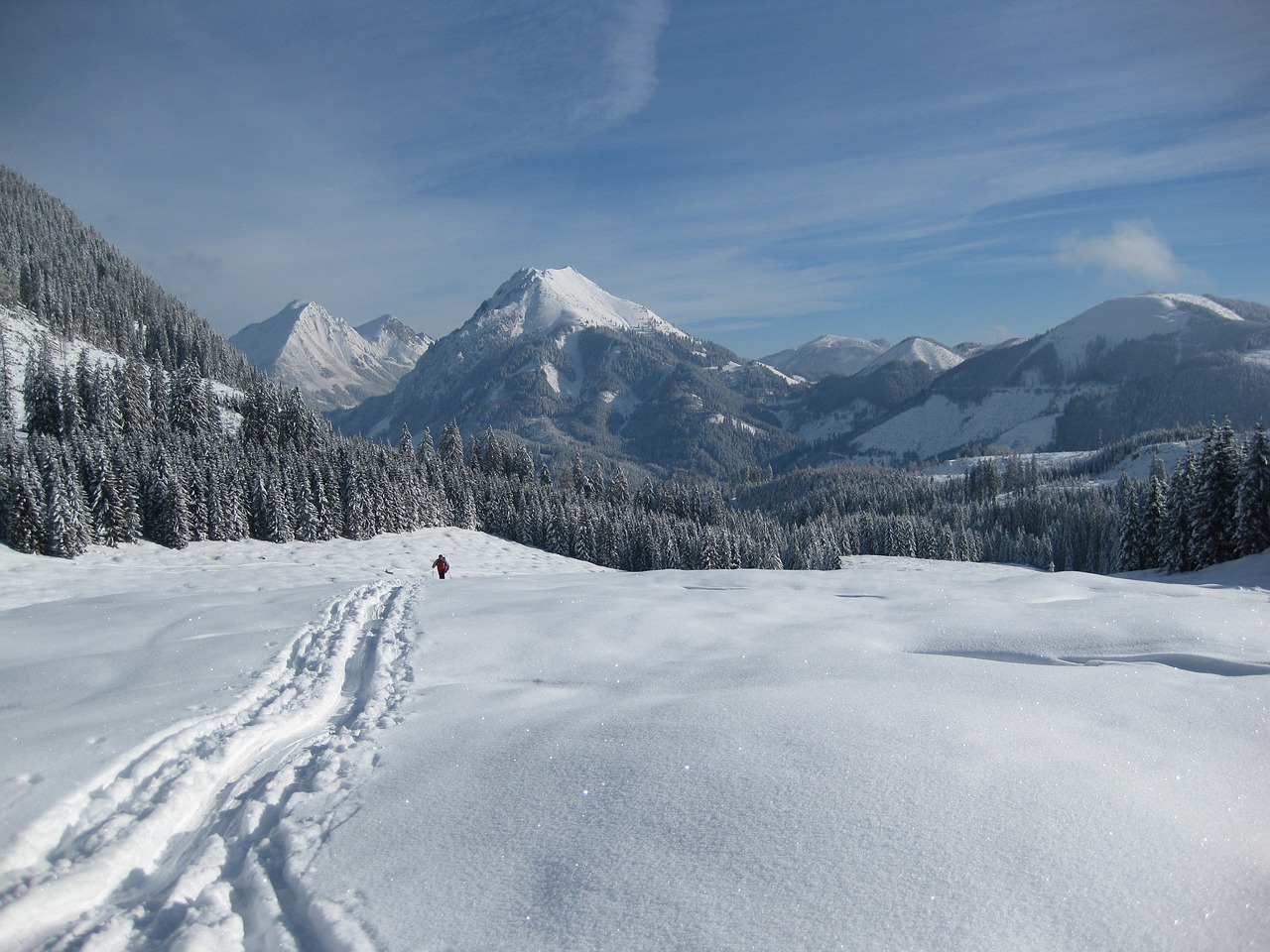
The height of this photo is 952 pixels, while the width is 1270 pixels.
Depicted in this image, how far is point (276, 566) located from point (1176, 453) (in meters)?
187

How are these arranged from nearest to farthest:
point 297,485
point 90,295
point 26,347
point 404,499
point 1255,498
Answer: point 1255,498 → point 297,485 → point 404,499 → point 26,347 → point 90,295

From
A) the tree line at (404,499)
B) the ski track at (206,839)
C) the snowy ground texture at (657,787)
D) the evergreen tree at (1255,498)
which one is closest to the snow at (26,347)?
the tree line at (404,499)

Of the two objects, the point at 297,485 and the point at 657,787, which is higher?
the point at 297,485

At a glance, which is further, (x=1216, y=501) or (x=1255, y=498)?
(x=1216, y=501)

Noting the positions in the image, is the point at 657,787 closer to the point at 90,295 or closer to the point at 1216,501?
the point at 1216,501

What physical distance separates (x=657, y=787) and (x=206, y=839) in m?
4.68

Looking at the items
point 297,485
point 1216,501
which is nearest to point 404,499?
point 297,485

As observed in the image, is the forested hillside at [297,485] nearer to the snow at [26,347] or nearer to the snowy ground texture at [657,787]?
the snow at [26,347]

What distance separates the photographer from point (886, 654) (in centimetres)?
1127

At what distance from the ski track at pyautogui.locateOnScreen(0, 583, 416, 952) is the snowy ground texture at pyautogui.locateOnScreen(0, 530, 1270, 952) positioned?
35mm

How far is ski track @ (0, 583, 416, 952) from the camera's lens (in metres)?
5.07

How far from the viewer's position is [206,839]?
6590 millimetres

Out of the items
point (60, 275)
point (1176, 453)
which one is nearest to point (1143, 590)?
point (60, 275)

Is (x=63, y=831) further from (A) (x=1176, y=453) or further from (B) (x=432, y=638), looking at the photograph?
(A) (x=1176, y=453)
